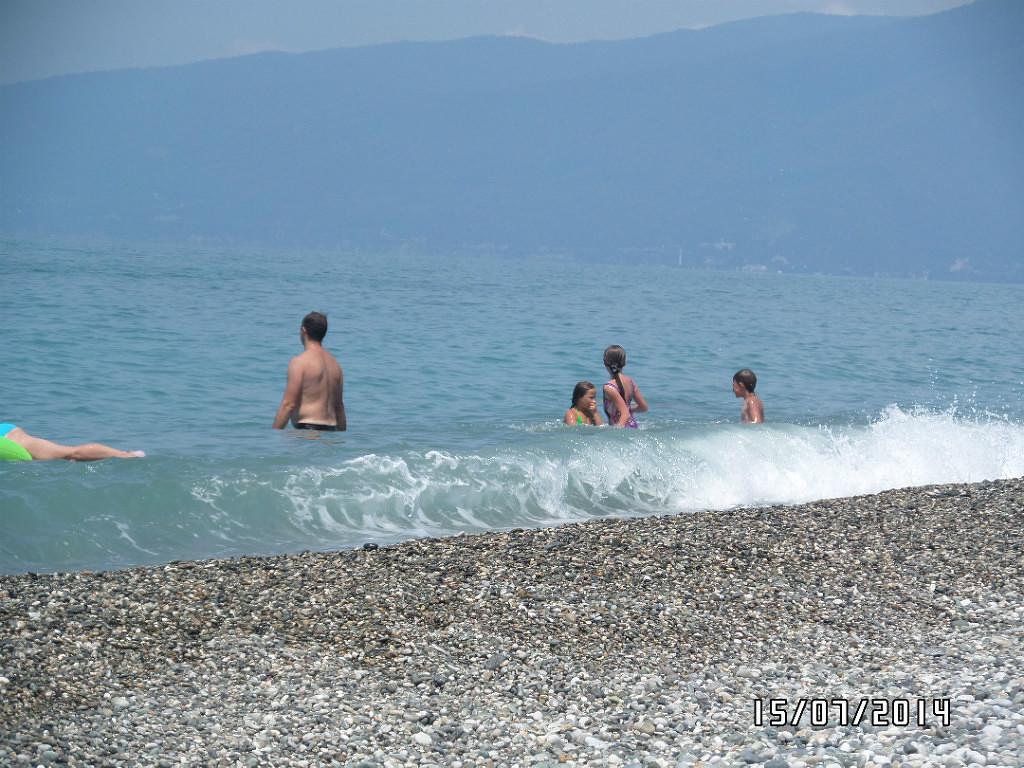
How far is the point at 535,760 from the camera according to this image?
4242mm

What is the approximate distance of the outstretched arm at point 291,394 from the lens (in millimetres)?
10281

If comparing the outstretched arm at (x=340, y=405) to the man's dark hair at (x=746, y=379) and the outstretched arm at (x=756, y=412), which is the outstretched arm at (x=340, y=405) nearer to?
the man's dark hair at (x=746, y=379)

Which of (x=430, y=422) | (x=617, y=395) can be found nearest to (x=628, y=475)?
(x=617, y=395)

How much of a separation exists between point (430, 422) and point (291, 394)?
407cm

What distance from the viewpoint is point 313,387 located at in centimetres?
1049

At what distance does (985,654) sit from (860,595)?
1032mm

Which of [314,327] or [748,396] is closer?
[314,327]

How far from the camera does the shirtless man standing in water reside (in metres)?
10.3

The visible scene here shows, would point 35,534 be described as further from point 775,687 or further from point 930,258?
point 930,258

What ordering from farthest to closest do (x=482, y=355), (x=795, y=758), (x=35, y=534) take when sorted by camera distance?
(x=482, y=355), (x=35, y=534), (x=795, y=758)

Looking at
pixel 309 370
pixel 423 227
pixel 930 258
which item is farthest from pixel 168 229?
pixel 309 370

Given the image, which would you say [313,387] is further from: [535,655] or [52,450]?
[535,655]

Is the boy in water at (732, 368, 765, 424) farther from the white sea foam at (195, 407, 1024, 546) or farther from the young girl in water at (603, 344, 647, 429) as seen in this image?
the young girl in water at (603, 344, 647, 429)
